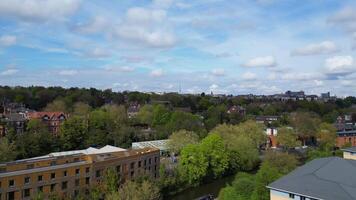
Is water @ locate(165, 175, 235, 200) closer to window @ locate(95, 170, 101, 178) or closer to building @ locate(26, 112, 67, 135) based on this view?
window @ locate(95, 170, 101, 178)

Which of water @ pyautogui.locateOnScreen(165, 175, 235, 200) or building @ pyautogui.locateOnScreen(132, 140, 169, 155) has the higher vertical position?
building @ pyautogui.locateOnScreen(132, 140, 169, 155)

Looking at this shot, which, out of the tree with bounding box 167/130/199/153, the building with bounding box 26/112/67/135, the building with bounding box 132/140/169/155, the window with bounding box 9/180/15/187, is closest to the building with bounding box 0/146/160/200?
the window with bounding box 9/180/15/187

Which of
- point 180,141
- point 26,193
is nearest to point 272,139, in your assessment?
point 180,141

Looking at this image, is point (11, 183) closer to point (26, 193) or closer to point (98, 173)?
point (26, 193)

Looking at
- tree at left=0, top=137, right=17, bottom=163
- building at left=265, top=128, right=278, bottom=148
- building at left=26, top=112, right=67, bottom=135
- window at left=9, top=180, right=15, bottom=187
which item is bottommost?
building at left=265, top=128, right=278, bottom=148

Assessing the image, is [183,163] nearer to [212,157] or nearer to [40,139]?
[212,157]

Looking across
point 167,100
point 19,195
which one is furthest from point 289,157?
point 167,100

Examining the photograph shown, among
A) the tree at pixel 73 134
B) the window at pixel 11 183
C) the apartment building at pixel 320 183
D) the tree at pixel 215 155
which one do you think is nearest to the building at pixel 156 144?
the tree at pixel 73 134

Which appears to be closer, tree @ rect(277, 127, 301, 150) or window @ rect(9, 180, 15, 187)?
window @ rect(9, 180, 15, 187)
